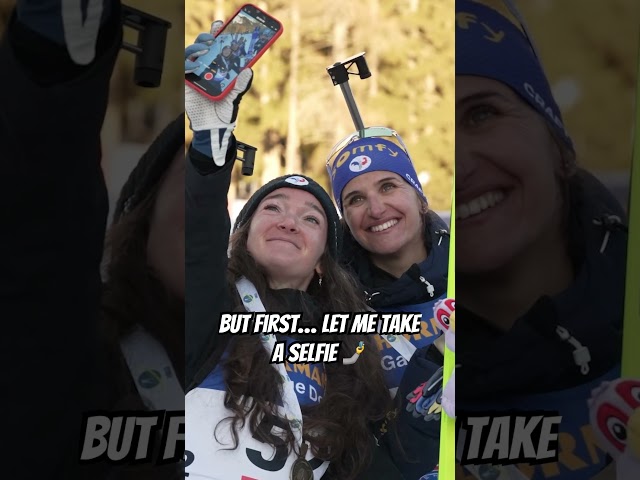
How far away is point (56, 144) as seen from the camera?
346 centimetres

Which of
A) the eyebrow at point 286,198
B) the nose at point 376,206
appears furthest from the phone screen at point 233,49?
the nose at point 376,206

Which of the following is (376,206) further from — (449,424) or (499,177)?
(449,424)

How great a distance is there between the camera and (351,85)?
3.68 metres

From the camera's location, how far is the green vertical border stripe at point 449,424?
3750mm

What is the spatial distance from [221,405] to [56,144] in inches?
47.8

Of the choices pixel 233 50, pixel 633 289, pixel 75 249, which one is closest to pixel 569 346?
pixel 633 289

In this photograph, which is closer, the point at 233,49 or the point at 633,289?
the point at 233,49

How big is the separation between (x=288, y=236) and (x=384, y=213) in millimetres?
412

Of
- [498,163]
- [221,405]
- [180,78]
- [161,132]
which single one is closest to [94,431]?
[221,405]

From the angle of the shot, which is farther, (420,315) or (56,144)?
(420,315)

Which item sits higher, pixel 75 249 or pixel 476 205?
pixel 476 205

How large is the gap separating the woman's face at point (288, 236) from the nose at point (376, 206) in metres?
0.20

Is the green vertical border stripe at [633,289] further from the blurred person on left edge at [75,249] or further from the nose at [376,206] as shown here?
the blurred person on left edge at [75,249]

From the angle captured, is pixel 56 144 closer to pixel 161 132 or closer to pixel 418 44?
pixel 161 132
